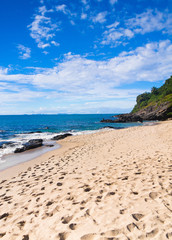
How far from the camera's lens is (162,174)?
5.54m

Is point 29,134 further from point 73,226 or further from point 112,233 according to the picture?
point 112,233

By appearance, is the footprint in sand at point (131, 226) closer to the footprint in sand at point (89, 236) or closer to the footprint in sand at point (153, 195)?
the footprint in sand at point (89, 236)

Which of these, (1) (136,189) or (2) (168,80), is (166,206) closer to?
(1) (136,189)

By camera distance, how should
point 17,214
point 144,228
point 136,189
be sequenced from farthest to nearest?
point 136,189
point 17,214
point 144,228

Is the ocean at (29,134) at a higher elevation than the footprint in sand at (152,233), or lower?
lower

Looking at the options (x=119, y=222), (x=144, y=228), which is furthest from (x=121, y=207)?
(x=144, y=228)

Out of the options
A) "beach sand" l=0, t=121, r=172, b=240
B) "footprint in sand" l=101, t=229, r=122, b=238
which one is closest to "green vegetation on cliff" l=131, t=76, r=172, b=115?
"beach sand" l=0, t=121, r=172, b=240

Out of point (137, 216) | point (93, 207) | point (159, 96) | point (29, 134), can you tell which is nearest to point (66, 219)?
point (93, 207)

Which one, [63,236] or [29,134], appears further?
[29,134]

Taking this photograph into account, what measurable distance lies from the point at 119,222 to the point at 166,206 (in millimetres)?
1349

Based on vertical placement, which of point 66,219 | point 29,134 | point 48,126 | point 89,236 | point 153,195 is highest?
point 153,195

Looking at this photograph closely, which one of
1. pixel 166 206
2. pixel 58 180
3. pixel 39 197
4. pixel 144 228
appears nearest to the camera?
pixel 144 228

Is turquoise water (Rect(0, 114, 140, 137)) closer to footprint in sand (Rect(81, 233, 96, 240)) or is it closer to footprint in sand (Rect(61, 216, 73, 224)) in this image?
footprint in sand (Rect(61, 216, 73, 224))

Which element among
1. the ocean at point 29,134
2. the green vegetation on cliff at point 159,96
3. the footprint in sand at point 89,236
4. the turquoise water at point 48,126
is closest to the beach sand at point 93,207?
the footprint in sand at point 89,236
